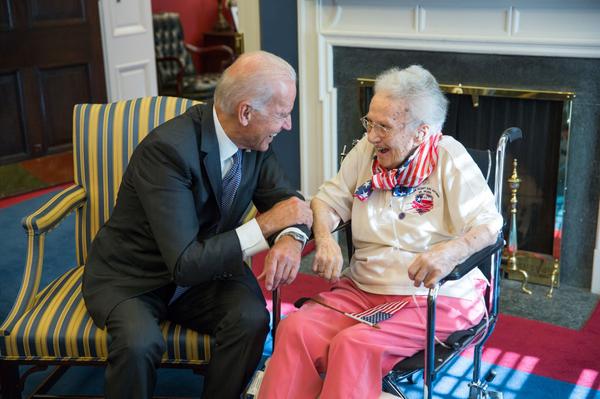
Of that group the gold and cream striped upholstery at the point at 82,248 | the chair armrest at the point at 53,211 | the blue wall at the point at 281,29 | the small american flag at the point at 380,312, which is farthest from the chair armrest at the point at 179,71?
the small american flag at the point at 380,312

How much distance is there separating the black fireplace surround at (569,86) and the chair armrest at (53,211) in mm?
1496

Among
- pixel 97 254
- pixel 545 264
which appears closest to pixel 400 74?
pixel 97 254

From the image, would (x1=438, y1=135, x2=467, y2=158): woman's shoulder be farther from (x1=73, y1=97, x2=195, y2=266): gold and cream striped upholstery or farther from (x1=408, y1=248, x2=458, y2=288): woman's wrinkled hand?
(x1=73, y1=97, x2=195, y2=266): gold and cream striped upholstery

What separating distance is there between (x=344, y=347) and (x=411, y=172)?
511 millimetres

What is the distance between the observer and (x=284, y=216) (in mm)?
2039

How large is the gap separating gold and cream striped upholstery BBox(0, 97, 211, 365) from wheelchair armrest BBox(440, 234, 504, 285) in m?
0.66

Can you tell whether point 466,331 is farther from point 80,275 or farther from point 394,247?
point 80,275

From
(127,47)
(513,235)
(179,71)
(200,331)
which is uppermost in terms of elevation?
(127,47)

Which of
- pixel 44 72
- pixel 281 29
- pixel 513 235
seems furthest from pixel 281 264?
pixel 44 72

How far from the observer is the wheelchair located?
1808 millimetres

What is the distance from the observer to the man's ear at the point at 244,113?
1.93m

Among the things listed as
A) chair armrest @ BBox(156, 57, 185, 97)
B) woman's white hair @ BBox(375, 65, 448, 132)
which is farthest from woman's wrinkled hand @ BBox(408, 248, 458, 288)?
chair armrest @ BBox(156, 57, 185, 97)

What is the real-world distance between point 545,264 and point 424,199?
1.35 m

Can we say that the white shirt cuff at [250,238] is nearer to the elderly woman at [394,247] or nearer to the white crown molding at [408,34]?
the elderly woman at [394,247]
